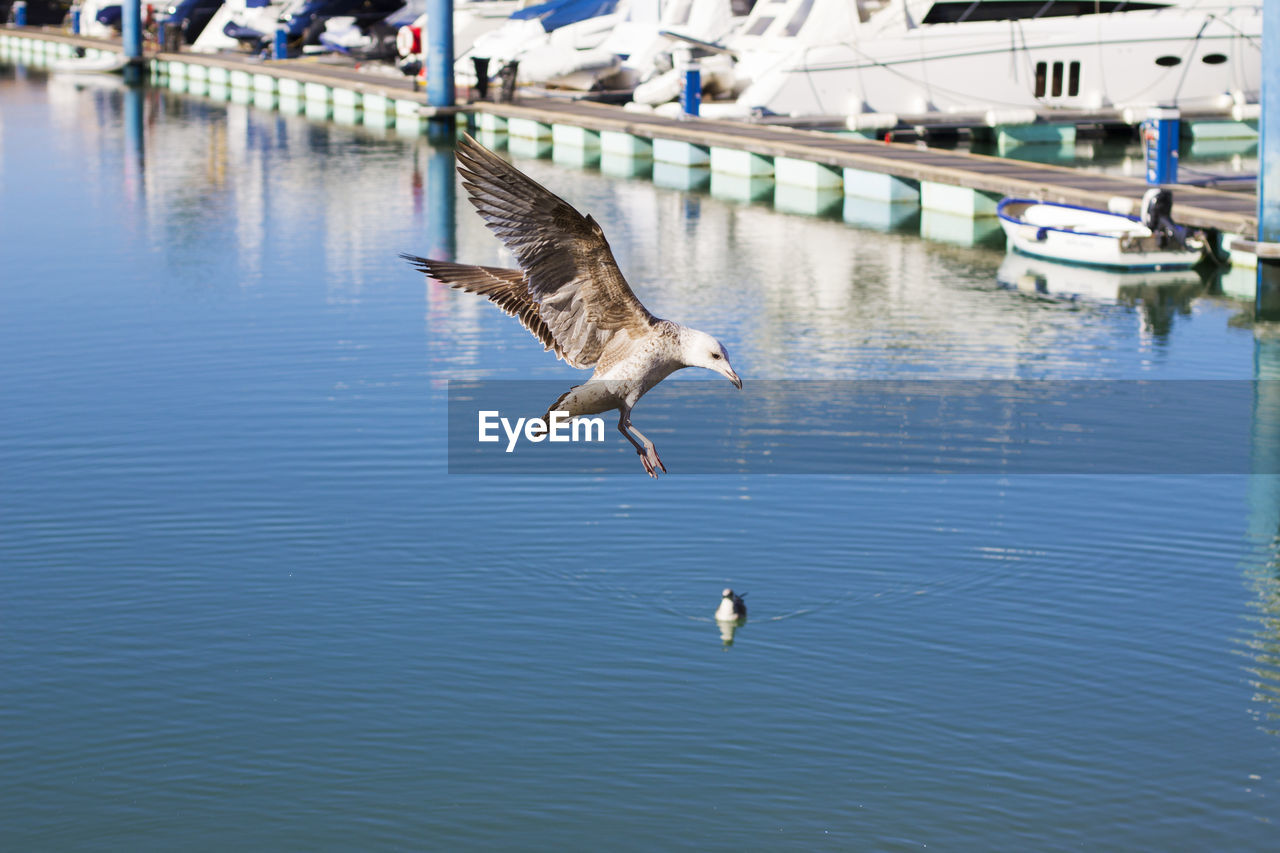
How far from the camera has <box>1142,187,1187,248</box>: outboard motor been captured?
101 ft

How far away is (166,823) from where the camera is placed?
14.2m

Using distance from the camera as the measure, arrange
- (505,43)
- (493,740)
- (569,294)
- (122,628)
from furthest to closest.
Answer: (505,43), (122,628), (493,740), (569,294)

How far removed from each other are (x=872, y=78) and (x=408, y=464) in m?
26.9

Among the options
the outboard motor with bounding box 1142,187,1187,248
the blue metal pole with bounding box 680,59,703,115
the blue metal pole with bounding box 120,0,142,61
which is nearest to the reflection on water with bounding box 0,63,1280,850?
the outboard motor with bounding box 1142,187,1187,248

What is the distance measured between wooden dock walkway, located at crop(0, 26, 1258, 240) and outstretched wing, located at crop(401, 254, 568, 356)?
23348 mm

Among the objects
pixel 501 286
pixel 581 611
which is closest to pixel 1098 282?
pixel 581 611

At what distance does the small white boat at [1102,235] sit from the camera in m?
31.2

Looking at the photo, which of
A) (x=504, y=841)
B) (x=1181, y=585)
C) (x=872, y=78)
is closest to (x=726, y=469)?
(x=1181, y=585)

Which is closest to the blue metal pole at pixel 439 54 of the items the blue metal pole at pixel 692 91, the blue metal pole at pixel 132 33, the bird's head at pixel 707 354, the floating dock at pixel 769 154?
the floating dock at pixel 769 154

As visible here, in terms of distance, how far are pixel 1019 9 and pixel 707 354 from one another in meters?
45.0

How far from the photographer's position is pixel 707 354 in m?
6.25

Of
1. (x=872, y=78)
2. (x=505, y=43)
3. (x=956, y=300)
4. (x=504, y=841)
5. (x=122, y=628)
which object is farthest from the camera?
(x=505, y=43)

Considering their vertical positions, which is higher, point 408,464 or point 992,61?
point 992,61

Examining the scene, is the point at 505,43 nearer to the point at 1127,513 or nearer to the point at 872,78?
the point at 872,78
